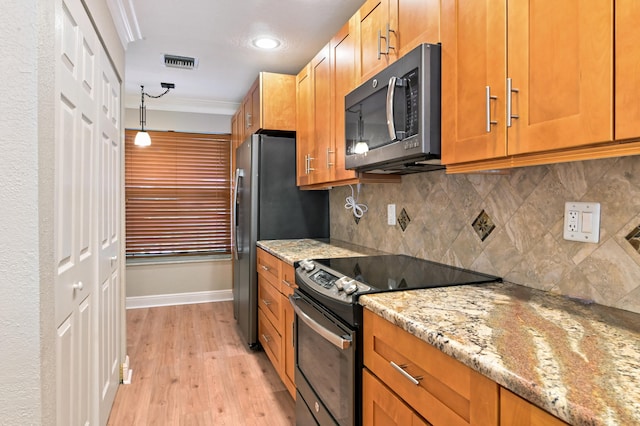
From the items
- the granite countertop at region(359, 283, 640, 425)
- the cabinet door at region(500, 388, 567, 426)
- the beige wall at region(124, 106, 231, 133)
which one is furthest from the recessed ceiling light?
the cabinet door at region(500, 388, 567, 426)

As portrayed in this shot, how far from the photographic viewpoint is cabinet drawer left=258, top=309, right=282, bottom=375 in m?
2.48

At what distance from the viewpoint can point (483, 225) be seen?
1588mm

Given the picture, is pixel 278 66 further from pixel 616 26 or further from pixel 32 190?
pixel 616 26

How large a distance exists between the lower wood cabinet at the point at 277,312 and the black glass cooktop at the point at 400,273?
1.37 feet

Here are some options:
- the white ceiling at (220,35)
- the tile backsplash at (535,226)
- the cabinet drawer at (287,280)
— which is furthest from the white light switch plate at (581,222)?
the white ceiling at (220,35)

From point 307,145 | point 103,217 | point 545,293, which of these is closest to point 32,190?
point 103,217

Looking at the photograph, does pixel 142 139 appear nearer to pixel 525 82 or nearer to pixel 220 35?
pixel 220 35

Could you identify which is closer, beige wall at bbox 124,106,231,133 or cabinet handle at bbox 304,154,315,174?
cabinet handle at bbox 304,154,315,174

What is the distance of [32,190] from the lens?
102 centimetres

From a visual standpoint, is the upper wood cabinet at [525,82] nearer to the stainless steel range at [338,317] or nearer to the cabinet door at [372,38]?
the cabinet door at [372,38]

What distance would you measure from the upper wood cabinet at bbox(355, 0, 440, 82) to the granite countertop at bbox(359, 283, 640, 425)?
0.96m

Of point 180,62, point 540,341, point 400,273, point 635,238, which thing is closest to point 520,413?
point 540,341

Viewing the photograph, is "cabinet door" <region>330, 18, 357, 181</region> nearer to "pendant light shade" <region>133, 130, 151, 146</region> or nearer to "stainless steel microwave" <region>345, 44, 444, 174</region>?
"stainless steel microwave" <region>345, 44, 444, 174</region>

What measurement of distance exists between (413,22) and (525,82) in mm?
651
